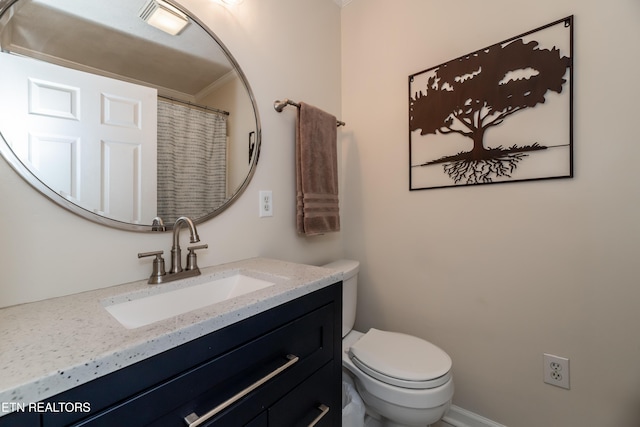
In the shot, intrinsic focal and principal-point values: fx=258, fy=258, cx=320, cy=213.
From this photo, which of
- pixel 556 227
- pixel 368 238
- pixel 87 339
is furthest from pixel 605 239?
pixel 87 339

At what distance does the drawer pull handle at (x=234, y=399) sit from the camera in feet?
1.66

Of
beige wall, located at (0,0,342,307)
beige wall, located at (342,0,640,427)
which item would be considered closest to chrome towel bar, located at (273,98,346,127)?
beige wall, located at (0,0,342,307)

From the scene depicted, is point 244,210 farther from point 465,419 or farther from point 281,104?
point 465,419

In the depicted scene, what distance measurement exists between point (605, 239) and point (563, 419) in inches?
30.2

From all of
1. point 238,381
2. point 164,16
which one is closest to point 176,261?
point 238,381

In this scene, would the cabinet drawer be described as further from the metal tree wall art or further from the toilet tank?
the metal tree wall art

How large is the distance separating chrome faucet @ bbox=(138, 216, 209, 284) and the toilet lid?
0.80 meters

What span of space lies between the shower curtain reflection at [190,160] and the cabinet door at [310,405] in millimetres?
700

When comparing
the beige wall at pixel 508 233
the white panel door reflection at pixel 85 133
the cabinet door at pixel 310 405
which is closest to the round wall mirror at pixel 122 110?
the white panel door reflection at pixel 85 133

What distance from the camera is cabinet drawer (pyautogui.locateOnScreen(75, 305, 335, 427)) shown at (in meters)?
0.46

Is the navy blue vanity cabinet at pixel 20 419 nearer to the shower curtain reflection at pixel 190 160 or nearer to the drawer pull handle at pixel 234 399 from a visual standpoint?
the drawer pull handle at pixel 234 399

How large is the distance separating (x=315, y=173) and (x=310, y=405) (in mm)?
1001

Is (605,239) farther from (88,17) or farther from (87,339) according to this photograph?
(88,17)

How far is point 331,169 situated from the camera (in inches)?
58.3
